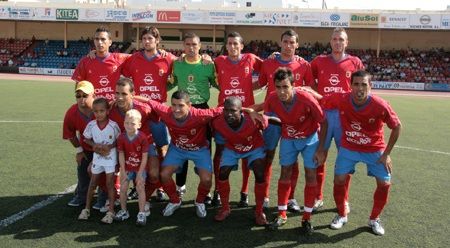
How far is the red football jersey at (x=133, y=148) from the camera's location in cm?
479

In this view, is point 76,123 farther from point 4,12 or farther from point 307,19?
point 4,12

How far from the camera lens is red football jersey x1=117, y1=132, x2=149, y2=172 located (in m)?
4.79

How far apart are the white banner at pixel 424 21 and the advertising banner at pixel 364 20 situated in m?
2.44

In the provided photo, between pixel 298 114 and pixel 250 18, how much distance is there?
30164mm

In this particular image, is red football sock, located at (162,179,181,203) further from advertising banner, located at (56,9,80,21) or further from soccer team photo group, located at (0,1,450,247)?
advertising banner, located at (56,9,80,21)

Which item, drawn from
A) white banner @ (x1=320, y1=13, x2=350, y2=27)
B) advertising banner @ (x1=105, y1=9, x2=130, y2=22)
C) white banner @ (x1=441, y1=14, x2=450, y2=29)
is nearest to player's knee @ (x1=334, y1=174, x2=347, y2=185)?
white banner @ (x1=320, y1=13, x2=350, y2=27)

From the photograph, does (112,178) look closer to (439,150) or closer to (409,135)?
(439,150)

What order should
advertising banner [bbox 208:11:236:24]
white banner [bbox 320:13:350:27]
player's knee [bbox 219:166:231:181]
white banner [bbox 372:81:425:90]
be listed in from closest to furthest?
player's knee [bbox 219:166:231:181] < white banner [bbox 372:81:425:90] < white banner [bbox 320:13:350:27] < advertising banner [bbox 208:11:236:24]

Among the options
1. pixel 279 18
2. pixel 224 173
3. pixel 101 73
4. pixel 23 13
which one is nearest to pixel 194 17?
pixel 279 18

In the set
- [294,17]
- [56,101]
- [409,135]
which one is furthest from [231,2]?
[409,135]

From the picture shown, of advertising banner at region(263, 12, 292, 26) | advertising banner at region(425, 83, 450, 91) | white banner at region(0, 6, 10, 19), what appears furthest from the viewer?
white banner at region(0, 6, 10, 19)

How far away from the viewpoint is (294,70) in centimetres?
534

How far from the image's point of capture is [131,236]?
4.37 metres

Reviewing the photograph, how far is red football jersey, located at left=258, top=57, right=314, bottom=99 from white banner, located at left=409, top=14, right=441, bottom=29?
1170 inches
